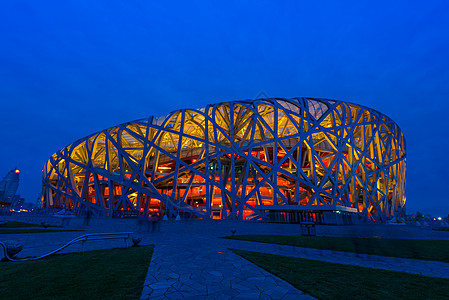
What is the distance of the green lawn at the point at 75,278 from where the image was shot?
4250mm

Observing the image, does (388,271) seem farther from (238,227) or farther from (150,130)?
(150,130)

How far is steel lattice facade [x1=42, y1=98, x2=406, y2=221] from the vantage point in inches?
1332

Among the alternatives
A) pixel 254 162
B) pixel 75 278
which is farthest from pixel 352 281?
pixel 254 162

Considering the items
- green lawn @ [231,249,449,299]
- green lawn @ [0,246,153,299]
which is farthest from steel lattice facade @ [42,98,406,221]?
green lawn @ [0,246,153,299]

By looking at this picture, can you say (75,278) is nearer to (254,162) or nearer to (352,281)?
(352,281)

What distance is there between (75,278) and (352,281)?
610 centimetres

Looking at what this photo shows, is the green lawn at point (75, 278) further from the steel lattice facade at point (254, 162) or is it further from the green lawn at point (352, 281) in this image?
the steel lattice facade at point (254, 162)

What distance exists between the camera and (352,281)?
539cm

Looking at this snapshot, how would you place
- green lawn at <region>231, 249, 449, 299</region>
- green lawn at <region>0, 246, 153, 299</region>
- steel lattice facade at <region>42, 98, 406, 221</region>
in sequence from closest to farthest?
1. green lawn at <region>0, 246, 153, 299</region>
2. green lawn at <region>231, 249, 449, 299</region>
3. steel lattice facade at <region>42, 98, 406, 221</region>

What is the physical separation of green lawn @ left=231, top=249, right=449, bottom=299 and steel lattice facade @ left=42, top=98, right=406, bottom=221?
24.1 meters

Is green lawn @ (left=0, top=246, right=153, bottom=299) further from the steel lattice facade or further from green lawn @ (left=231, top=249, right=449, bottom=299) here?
the steel lattice facade

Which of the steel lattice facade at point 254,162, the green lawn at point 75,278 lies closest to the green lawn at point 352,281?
the green lawn at point 75,278

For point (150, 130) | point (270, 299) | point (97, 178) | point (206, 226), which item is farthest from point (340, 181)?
point (97, 178)

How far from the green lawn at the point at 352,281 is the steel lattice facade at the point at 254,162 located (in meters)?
24.1
